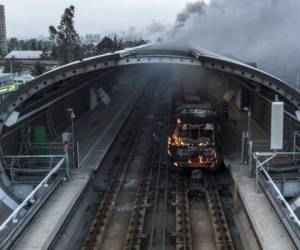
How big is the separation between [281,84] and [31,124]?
10667mm

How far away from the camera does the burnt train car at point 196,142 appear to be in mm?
17688

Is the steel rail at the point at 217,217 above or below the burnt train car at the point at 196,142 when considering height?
below

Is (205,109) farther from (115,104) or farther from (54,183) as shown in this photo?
(115,104)

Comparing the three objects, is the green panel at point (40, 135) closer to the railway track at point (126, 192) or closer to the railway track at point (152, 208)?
the railway track at point (152, 208)

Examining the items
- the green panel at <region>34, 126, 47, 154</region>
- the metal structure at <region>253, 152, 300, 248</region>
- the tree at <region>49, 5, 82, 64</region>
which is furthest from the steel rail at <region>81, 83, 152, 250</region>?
the tree at <region>49, 5, 82, 64</region>

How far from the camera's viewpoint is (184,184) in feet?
58.3

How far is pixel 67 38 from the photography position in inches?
2987

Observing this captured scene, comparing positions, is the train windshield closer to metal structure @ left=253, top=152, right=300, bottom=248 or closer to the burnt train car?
the burnt train car

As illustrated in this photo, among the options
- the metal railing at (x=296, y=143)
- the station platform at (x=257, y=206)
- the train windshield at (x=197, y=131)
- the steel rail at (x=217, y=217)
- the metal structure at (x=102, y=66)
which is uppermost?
the metal structure at (x=102, y=66)

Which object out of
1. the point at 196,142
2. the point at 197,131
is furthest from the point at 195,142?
the point at 197,131

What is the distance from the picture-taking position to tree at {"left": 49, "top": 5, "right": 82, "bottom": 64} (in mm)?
73938

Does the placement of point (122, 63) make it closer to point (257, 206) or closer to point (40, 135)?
point (40, 135)

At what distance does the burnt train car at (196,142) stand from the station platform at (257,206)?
107 centimetres

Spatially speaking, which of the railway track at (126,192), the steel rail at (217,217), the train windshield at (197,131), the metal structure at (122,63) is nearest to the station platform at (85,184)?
the steel rail at (217,217)
